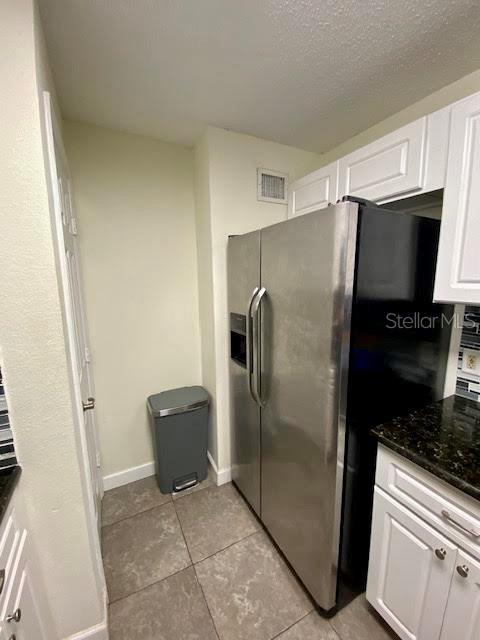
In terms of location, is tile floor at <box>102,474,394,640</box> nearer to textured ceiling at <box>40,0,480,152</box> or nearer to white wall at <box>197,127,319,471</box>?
white wall at <box>197,127,319,471</box>

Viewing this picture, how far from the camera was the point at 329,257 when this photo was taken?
1.02 meters

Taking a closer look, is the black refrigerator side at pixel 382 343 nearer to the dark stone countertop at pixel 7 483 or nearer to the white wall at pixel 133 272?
the dark stone countertop at pixel 7 483

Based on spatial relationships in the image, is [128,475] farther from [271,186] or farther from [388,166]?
[388,166]

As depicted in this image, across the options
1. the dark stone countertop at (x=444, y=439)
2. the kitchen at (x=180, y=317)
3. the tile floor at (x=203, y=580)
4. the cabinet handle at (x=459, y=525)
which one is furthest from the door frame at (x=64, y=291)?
the cabinet handle at (x=459, y=525)

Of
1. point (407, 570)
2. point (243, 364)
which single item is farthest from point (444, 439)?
point (243, 364)

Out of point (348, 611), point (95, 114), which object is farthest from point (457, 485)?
point (95, 114)

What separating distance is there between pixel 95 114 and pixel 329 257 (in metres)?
1.63

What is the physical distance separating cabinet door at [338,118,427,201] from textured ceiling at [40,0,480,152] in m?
0.32

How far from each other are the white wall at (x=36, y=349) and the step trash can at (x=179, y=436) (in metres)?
0.82

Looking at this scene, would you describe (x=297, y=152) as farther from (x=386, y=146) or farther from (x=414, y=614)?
(x=414, y=614)

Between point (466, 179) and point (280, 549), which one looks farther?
point (280, 549)

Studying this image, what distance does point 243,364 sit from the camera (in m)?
1.71

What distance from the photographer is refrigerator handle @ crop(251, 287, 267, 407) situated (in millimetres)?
1390

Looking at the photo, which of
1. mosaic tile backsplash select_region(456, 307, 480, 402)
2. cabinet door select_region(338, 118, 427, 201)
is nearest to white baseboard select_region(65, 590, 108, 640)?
mosaic tile backsplash select_region(456, 307, 480, 402)
